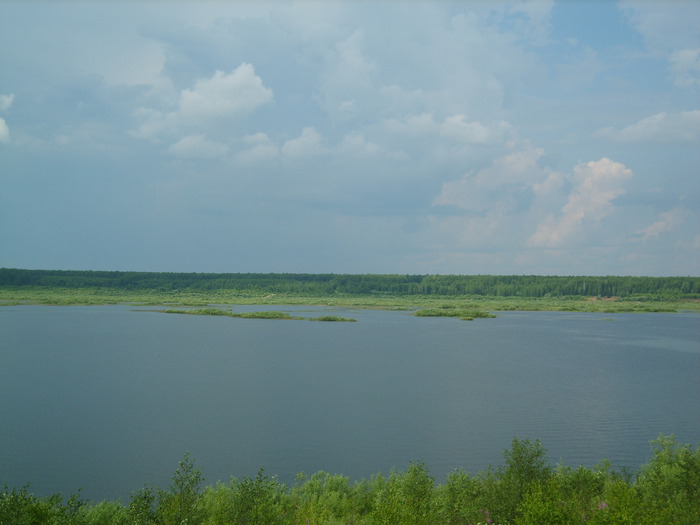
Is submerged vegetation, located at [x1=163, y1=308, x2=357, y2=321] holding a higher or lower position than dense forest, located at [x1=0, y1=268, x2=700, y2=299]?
lower

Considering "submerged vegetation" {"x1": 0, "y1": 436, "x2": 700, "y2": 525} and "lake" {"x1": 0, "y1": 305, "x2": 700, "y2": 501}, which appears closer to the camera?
"submerged vegetation" {"x1": 0, "y1": 436, "x2": 700, "y2": 525}

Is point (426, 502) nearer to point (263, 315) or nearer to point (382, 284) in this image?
point (263, 315)

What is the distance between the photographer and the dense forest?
380ft

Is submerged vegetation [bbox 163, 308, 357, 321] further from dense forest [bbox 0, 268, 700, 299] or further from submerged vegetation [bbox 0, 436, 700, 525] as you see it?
Result: dense forest [bbox 0, 268, 700, 299]

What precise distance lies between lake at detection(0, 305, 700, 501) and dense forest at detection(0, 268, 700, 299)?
83.6m

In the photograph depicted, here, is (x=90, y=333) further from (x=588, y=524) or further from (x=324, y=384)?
(x=588, y=524)

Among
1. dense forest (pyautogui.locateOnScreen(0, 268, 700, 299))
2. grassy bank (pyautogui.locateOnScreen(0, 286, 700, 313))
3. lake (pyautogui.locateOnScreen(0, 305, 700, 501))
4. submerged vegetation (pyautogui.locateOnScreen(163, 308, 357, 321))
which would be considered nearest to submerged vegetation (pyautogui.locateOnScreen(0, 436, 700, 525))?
lake (pyautogui.locateOnScreen(0, 305, 700, 501))

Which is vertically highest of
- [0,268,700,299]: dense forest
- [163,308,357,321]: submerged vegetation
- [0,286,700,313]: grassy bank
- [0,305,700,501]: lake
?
Answer: [0,268,700,299]: dense forest

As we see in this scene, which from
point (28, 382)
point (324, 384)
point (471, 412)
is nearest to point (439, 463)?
point (471, 412)

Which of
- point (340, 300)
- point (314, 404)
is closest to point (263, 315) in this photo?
point (314, 404)

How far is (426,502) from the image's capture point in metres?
9.06

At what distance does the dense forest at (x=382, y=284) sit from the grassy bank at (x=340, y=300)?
12.2 ft

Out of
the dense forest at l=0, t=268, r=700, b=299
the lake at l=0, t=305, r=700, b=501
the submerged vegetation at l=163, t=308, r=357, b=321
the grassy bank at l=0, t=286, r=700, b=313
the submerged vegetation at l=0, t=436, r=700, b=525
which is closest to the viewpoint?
the submerged vegetation at l=0, t=436, r=700, b=525

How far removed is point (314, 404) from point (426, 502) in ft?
35.0
